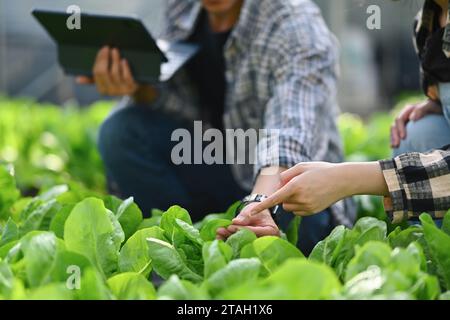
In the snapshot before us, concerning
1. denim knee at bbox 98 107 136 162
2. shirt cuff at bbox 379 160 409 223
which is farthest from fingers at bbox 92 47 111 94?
shirt cuff at bbox 379 160 409 223

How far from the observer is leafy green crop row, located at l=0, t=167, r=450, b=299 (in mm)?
1298

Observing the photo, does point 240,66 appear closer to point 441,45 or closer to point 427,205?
point 441,45

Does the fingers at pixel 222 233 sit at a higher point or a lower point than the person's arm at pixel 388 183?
lower

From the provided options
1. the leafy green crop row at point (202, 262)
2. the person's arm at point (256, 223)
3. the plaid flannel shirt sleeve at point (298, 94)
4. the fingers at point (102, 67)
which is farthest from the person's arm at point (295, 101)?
the fingers at point (102, 67)

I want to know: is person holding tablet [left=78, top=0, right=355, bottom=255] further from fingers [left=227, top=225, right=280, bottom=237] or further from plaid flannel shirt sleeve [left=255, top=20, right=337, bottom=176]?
fingers [left=227, top=225, right=280, bottom=237]

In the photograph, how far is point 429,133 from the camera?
232 centimetres

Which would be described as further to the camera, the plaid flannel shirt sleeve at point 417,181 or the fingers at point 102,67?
the fingers at point 102,67

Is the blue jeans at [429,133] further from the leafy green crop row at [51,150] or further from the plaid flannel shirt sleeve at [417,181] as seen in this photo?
the leafy green crop row at [51,150]

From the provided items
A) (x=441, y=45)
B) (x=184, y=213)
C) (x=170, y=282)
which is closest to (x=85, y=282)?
(x=170, y=282)

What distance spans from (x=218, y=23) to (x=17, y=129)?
1.68m

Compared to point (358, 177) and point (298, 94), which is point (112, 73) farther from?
point (358, 177)

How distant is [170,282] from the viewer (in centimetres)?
136

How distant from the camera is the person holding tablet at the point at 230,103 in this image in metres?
2.52

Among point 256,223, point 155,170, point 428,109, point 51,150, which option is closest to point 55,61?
point 51,150
